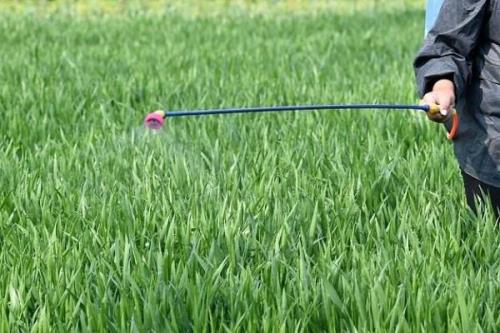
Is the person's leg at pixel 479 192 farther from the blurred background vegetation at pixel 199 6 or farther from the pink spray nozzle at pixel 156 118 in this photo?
the blurred background vegetation at pixel 199 6

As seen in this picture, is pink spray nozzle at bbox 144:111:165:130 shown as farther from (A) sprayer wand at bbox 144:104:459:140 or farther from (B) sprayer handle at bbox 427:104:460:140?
(B) sprayer handle at bbox 427:104:460:140

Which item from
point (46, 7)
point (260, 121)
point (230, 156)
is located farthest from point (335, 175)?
point (46, 7)

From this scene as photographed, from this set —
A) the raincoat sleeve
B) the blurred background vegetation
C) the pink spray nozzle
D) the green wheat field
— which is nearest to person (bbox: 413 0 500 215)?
the raincoat sleeve

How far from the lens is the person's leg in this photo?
2.60m

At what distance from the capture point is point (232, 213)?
269cm

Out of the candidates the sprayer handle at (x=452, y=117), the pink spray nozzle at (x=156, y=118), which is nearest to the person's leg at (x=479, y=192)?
the sprayer handle at (x=452, y=117)

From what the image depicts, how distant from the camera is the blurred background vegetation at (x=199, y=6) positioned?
1143cm

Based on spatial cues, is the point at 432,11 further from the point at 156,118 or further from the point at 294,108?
the point at 156,118

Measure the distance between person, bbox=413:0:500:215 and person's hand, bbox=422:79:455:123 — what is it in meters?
0.01

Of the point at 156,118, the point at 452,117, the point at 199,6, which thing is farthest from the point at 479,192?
the point at 199,6

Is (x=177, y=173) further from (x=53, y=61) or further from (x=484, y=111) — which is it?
(x=53, y=61)

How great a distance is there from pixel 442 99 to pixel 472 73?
0.24 meters

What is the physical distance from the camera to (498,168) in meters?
2.54

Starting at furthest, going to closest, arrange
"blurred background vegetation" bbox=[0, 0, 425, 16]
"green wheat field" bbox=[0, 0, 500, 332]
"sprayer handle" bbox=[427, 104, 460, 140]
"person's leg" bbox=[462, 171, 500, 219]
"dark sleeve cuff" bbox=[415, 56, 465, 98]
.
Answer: "blurred background vegetation" bbox=[0, 0, 425, 16] → "person's leg" bbox=[462, 171, 500, 219] → "dark sleeve cuff" bbox=[415, 56, 465, 98] → "sprayer handle" bbox=[427, 104, 460, 140] → "green wheat field" bbox=[0, 0, 500, 332]
